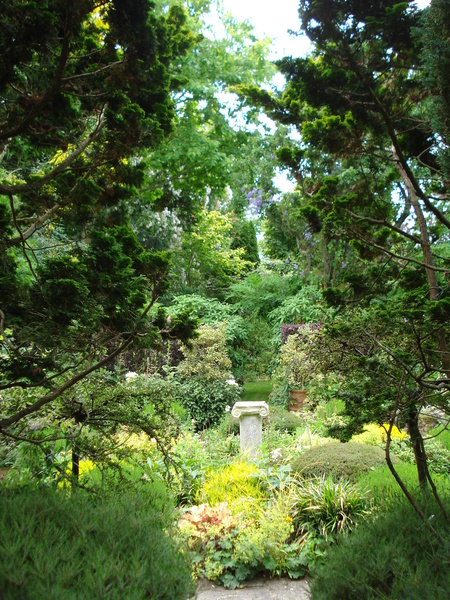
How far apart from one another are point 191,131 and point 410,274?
7.53 meters

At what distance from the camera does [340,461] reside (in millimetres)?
4453

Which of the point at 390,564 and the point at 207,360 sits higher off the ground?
the point at 207,360

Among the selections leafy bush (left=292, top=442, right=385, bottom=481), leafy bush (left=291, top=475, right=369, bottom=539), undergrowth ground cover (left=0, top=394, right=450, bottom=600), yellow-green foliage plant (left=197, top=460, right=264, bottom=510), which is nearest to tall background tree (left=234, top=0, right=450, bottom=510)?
undergrowth ground cover (left=0, top=394, right=450, bottom=600)

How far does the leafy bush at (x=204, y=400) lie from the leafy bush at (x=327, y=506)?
3.89 m

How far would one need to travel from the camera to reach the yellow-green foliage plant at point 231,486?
14.2 ft

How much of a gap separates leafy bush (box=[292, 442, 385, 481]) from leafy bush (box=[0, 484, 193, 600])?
2.54 metres

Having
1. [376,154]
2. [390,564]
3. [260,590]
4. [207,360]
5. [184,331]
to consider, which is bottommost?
[260,590]

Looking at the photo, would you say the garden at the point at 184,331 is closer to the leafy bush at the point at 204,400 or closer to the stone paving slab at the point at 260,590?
the stone paving slab at the point at 260,590

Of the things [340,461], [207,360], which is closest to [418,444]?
[340,461]

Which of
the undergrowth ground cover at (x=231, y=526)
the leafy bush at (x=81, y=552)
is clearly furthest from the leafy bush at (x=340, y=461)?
the leafy bush at (x=81, y=552)

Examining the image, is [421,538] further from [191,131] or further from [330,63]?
[191,131]

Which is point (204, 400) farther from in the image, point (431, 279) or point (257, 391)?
point (431, 279)

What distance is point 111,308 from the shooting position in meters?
2.53

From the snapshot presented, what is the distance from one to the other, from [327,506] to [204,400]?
4.32 metres
